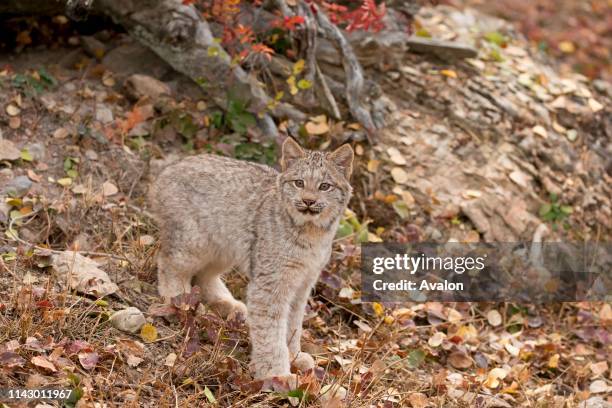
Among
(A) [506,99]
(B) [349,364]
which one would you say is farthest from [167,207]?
(A) [506,99]

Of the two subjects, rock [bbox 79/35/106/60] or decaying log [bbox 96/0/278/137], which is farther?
rock [bbox 79/35/106/60]

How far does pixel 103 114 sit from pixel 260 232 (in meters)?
2.63

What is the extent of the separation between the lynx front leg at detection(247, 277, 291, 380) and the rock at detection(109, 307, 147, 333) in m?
0.74

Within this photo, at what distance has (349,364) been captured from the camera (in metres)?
6.25

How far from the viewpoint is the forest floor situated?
5621 millimetres

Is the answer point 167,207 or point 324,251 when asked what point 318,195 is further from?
point 167,207

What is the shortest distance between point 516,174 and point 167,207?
3.93 metres

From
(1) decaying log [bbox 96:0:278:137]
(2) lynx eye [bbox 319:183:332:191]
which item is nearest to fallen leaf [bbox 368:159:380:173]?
(1) decaying log [bbox 96:0:278:137]

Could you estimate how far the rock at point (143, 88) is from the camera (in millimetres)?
8219

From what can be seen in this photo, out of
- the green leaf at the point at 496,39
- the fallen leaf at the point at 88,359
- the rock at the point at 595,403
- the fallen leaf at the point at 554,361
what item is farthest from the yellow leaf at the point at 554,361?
the green leaf at the point at 496,39

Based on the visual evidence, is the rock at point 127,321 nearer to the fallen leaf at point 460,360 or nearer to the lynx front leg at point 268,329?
the lynx front leg at point 268,329

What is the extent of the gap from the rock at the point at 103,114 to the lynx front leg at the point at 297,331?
2.87 meters

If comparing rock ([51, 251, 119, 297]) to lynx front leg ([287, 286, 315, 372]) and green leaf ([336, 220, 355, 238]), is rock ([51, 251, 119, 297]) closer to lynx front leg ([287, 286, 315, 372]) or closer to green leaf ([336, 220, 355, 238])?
lynx front leg ([287, 286, 315, 372])

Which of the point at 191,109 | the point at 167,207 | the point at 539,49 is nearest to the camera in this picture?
the point at 167,207
